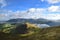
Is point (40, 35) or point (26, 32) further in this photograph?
point (26, 32)

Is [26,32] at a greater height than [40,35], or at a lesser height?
greater

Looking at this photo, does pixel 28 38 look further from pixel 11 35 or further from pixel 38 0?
pixel 38 0

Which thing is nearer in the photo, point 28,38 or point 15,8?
point 28,38

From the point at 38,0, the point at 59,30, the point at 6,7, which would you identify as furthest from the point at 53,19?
the point at 6,7

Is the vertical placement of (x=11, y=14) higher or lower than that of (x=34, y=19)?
higher

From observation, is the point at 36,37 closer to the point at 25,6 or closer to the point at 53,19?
the point at 53,19

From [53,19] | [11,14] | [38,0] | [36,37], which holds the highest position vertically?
[38,0]

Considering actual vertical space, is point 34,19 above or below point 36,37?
above

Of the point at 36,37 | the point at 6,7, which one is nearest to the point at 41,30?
the point at 36,37

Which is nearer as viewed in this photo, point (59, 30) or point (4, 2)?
point (59, 30)
